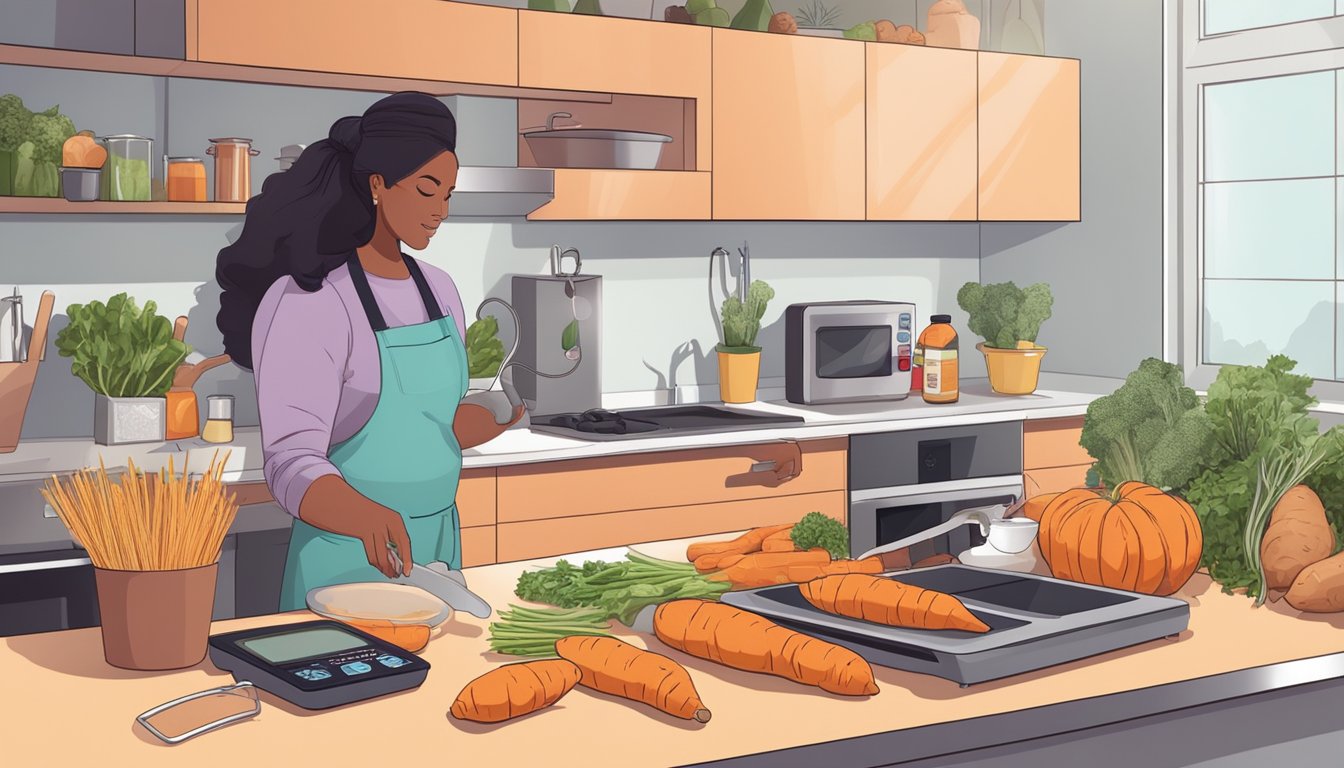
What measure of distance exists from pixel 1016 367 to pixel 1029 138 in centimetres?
80

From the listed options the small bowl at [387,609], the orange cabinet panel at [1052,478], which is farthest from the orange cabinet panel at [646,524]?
the small bowl at [387,609]

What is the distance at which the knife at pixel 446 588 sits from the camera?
5.14 ft

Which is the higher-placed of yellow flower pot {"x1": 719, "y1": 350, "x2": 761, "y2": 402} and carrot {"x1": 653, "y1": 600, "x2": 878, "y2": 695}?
yellow flower pot {"x1": 719, "y1": 350, "x2": 761, "y2": 402}

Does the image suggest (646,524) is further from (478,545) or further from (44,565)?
(44,565)

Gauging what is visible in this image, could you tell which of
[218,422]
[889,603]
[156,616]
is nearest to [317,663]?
[156,616]

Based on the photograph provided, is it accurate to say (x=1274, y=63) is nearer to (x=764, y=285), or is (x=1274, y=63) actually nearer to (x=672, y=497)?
(x=764, y=285)

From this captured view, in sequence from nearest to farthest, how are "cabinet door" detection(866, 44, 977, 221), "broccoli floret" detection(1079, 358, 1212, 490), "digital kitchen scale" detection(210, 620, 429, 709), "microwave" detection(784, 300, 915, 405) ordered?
1. "digital kitchen scale" detection(210, 620, 429, 709)
2. "broccoli floret" detection(1079, 358, 1212, 490)
3. "microwave" detection(784, 300, 915, 405)
4. "cabinet door" detection(866, 44, 977, 221)

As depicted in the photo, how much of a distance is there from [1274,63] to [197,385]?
328 cm

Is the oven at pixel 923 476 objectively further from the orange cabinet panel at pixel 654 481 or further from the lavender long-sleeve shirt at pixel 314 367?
the lavender long-sleeve shirt at pixel 314 367

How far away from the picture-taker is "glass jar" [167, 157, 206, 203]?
3246mm

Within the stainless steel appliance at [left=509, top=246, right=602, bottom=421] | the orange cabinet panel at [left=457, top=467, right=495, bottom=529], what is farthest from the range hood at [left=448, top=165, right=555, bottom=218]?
the orange cabinet panel at [left=457, top=467, right=495, bottom=529]

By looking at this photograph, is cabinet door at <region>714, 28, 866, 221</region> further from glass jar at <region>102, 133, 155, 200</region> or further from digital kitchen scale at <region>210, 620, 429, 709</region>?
digital kitchen scale at <region>210, 620, 429, 709</region>

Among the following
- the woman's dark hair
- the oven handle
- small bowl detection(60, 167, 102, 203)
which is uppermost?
small bowl detection(60, 167, 102, 203)

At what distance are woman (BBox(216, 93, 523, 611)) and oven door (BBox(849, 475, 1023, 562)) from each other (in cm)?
167
